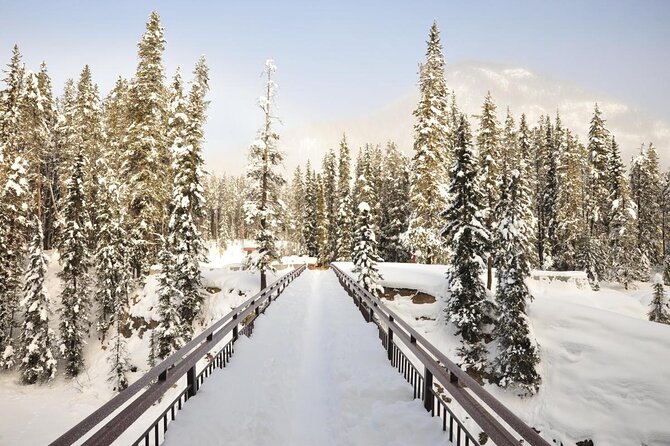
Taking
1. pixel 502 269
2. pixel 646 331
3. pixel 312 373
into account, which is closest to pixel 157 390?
pixel 312 373

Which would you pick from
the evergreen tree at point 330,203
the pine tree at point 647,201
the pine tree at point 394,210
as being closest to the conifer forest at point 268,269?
the pine tree at point 647,201

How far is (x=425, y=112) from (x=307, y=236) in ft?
131

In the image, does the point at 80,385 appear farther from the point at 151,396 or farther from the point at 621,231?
the point at 621,231

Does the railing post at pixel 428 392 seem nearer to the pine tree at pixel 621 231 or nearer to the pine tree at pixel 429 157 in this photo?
the pine tree at pixel 429 157

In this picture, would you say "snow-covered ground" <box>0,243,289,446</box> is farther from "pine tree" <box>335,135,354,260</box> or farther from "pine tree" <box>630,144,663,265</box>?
"pine tree" <box>630,144,663,265</box>

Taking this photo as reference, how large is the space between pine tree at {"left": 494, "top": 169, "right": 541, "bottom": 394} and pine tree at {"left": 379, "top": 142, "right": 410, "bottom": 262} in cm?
2792

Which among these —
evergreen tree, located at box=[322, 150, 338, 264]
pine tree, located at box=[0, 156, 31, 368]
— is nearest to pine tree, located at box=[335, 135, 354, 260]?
evergreen tree, located at box=[322, 150, 338, 264]

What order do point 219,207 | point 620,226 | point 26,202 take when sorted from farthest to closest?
1. point 219,207
2. point 620,226
3. point 26,202

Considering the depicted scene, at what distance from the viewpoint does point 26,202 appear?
2927 cm

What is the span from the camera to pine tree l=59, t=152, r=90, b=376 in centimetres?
Result: 2847

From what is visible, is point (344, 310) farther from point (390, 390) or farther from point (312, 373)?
→ point (390, 390)

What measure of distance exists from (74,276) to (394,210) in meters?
38.3

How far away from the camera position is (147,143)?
2842cm

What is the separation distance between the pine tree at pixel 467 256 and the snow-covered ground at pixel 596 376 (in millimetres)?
1648
